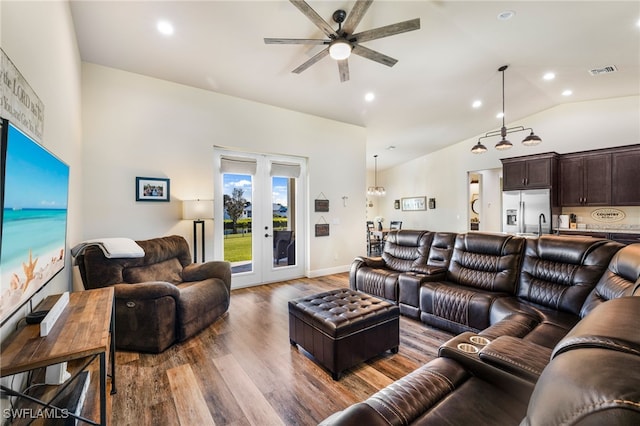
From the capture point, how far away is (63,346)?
127 cm

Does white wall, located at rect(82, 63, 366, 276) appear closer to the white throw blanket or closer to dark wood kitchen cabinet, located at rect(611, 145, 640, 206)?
the white throw blanket

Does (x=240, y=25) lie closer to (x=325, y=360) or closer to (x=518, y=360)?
(x=325, y=360)

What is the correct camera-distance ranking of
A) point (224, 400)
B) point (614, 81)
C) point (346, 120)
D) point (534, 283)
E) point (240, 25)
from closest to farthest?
1. point (224, 400)
2. point (534, 283)
3. point (240, 25)
4. point (614, 81)
5. point (346, 120)

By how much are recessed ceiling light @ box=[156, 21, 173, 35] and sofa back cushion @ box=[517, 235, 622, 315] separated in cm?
454

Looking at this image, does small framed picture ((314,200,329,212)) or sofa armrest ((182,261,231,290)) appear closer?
sofa armrest ((182,261,231,290))

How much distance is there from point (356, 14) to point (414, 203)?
24.9 feet

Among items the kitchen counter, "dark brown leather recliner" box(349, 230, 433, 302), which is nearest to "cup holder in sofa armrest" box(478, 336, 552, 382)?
"dark brown leather recliner" box(349, 230, 433, 302)

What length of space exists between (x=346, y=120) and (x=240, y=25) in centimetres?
318

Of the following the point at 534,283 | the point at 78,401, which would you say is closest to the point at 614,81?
the point at 534,283

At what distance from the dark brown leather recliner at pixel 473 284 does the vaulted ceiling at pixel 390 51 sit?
253cm

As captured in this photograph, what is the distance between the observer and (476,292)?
2910 millimetres

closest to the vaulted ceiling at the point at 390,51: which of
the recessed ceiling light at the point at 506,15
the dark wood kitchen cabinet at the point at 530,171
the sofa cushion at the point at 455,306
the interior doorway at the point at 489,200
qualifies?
the recessed ceiling light at the point at 506,15

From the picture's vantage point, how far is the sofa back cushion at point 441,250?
143 inches

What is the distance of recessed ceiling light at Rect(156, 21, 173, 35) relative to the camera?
294cm
